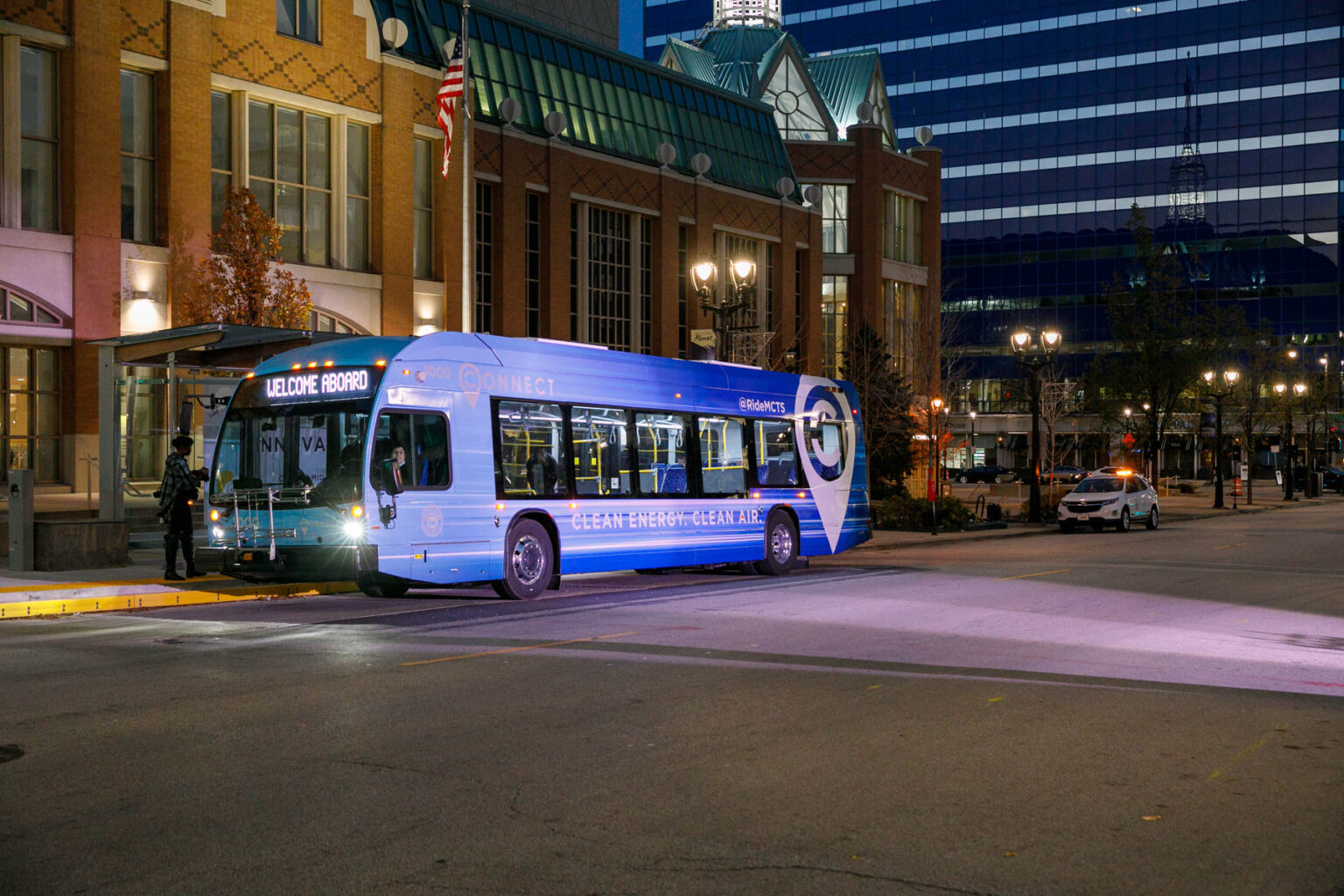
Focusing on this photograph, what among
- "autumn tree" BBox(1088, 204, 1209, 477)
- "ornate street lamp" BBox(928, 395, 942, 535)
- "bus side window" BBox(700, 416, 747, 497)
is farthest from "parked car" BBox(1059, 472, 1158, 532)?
"bus side window" BBox(700, 416, 747, 497)

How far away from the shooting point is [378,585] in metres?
16.3

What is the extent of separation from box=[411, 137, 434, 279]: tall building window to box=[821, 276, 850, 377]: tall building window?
31.3 meters

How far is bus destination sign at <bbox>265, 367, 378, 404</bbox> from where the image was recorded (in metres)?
15.2

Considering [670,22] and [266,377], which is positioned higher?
[670,22]

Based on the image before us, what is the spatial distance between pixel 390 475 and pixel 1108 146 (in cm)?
10355

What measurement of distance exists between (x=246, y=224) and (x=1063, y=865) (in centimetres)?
2668

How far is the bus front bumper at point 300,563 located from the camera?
14.8 meters

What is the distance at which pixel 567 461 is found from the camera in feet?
58.5

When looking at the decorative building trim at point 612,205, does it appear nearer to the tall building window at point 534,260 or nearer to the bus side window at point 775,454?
the tall building window at point 534,260

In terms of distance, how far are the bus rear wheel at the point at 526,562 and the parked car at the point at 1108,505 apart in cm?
2366

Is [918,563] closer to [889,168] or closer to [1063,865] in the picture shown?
[1063,865]

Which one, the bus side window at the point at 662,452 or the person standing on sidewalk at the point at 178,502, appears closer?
the person standing on sidewalk at the point at 178,502

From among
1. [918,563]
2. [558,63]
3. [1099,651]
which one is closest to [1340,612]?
[1099,651]

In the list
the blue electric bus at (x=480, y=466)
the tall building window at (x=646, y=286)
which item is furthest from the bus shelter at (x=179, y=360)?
the tall building window at (x=646, y=286)
